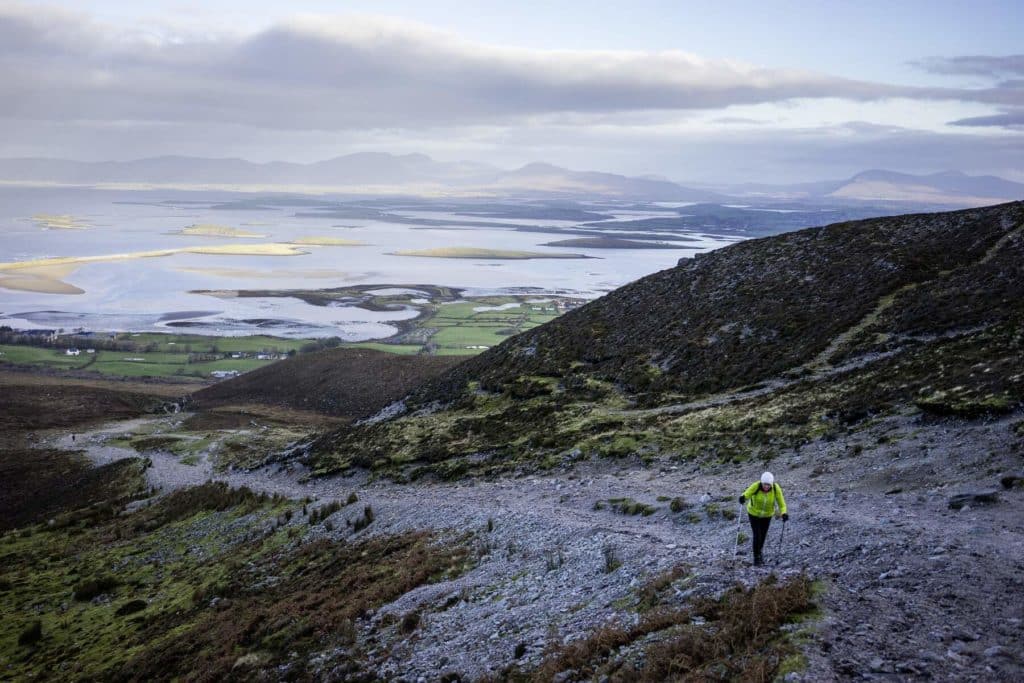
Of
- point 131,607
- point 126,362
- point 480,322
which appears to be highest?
point 131,607

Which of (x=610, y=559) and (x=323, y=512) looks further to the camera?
(x=323, y=512)

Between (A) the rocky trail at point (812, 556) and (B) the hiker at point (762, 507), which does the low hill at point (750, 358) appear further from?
(B) the hiker at point (762, 507)

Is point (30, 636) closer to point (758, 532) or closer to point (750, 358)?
point (758, 532)

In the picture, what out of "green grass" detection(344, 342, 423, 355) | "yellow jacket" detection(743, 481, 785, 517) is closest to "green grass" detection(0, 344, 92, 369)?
"green grass" detection(344, 342, 423, 355)

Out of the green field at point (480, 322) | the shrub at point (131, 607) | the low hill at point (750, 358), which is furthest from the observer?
the green field at point (480, 322)

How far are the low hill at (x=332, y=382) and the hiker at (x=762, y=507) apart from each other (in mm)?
65364

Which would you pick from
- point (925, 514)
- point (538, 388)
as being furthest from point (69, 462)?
point (925, 514)

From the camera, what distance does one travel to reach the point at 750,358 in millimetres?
39719

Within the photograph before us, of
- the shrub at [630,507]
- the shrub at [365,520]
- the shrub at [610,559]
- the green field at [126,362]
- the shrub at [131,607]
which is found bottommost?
the green field at [126,362]

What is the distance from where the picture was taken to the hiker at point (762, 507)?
14.9 metres

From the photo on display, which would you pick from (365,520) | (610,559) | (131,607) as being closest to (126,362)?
(131,607)

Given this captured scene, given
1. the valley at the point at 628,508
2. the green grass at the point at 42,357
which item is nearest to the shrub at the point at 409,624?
the valley at the point at 628,508

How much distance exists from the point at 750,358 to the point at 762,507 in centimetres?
2618

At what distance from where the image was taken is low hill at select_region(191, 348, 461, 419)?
8196 cm
